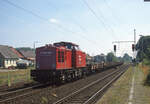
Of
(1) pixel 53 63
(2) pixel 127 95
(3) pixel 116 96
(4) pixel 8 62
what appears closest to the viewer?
(3) pixel 116 96

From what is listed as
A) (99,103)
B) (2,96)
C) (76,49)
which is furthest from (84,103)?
(76,49)

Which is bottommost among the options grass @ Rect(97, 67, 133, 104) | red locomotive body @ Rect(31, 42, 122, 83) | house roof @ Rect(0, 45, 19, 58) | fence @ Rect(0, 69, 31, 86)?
grass @ Rect(97, 67, 133, 104)

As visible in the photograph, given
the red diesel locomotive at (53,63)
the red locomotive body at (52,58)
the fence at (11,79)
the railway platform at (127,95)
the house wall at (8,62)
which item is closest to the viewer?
the railway platform at (127,95)

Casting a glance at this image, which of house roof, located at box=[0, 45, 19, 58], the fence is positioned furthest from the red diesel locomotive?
house roof, located at box=[0, 45, 19, 58]

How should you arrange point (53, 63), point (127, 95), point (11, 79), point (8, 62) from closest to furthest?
point (127, 95) < point (53, 63) < point (11, 79) < point (8, 62)

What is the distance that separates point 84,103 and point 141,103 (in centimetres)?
279

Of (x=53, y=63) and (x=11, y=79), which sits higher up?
(x=53, y=63)

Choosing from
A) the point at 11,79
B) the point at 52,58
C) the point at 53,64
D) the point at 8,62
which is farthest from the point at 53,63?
the point at 8,62

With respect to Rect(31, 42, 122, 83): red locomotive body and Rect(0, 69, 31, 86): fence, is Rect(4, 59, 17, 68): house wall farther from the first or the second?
Rect(31, 42, 122, 83): red locomotive body

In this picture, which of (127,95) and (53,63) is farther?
(53,63)

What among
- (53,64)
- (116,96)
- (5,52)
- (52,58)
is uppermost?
(5,52)

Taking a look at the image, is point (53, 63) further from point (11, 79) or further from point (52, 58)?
point (11, 79)

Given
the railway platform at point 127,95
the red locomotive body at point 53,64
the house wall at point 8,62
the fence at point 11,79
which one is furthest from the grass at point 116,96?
the house wall at point 8,62

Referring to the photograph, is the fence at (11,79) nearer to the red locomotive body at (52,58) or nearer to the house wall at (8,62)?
the red locomotive body at (52,58)
